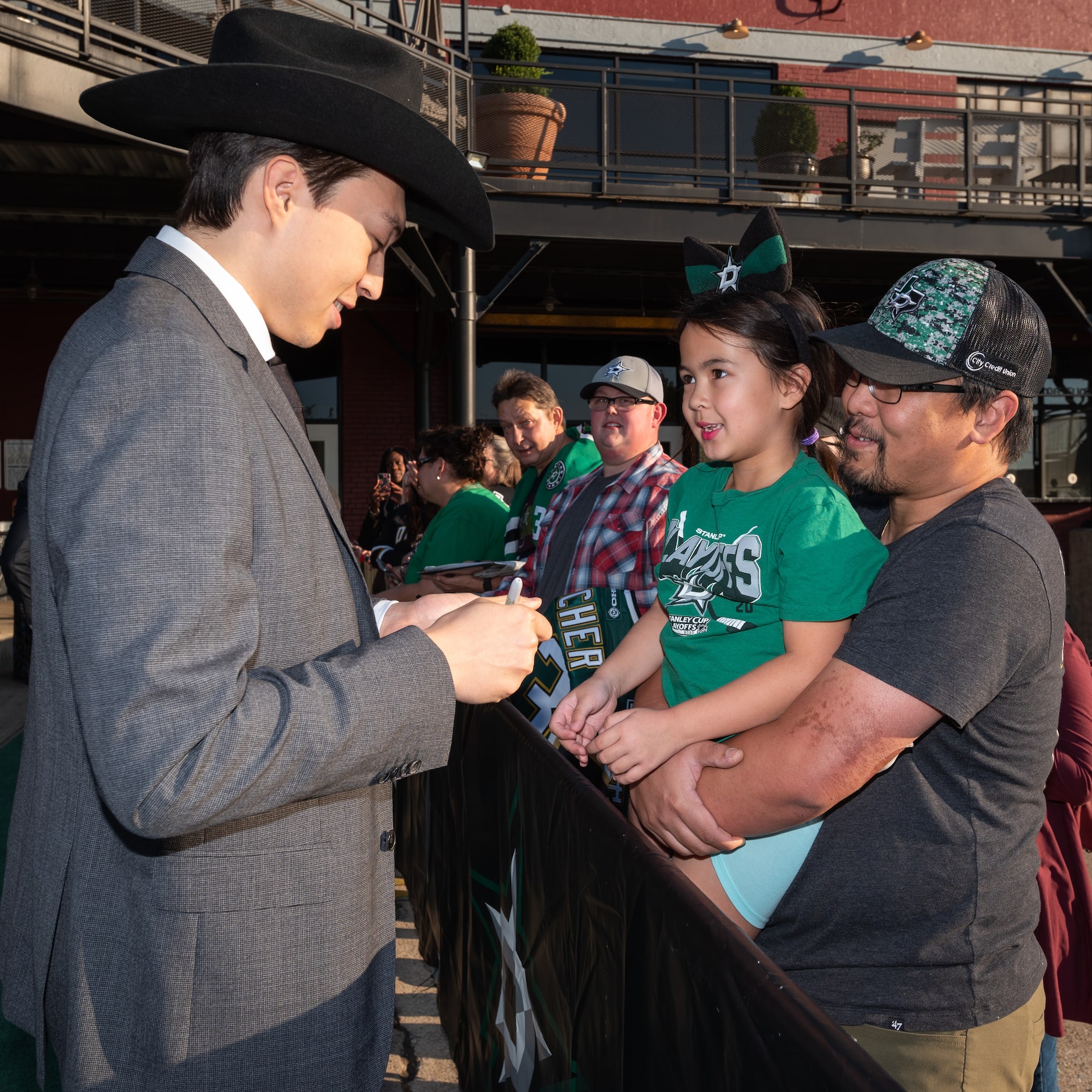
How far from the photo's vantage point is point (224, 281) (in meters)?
1.44

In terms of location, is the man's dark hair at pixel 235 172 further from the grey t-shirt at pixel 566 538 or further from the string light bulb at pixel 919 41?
the string light bulb at pixel 919 41

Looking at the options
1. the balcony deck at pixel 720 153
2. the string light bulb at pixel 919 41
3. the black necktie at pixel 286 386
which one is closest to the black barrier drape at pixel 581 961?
the black necktie at pixel 286 386

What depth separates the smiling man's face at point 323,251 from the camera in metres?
1.46

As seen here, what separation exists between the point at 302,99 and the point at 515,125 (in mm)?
9425

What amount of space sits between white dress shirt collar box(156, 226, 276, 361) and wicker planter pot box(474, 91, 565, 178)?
9.10m

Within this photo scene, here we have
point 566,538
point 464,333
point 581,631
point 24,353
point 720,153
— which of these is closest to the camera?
point 581,631

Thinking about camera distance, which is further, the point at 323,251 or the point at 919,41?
the point at 919,41

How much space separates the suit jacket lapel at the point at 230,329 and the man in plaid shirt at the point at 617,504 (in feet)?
7.75

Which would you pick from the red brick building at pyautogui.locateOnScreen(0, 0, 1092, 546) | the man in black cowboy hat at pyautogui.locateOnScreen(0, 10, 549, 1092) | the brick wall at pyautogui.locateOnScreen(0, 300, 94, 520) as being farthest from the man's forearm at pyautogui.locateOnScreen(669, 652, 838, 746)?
the brick wall at pyautogui.locateOnScreen(0, 300, 94, 520)

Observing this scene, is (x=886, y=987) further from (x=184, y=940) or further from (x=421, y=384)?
(x=421, y=384)

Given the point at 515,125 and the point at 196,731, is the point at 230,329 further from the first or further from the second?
the point at 515,125

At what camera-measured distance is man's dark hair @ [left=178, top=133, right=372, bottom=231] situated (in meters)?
1.45

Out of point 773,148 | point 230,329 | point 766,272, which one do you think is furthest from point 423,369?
point 230,329

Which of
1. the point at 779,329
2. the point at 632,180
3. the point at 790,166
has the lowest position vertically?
the point at 779,329
